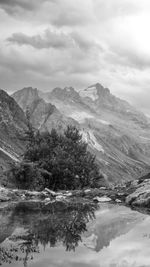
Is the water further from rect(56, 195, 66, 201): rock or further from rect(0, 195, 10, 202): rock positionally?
rect(56, 195, 66, 201): rock

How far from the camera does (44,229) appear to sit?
63.9 ft

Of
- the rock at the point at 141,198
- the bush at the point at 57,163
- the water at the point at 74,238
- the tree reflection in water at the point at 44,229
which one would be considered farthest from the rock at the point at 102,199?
the bush at the point at 57,163

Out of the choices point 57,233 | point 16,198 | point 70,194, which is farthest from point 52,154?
point 57,233

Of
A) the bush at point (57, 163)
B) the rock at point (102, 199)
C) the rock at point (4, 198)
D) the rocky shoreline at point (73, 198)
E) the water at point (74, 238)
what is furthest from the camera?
the bush at point (57, 163)

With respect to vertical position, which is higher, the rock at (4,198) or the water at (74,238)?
the rock at (4,198)

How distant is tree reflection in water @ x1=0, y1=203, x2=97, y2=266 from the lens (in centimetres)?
1502

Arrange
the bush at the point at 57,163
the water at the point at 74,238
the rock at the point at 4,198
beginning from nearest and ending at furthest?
the water at the point at 74,238 → the rock at the point at 4,198 → the bush at the point at 57,163

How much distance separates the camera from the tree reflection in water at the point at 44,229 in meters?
15.0

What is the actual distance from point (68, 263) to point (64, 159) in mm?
37137

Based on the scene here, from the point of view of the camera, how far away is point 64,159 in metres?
50.7

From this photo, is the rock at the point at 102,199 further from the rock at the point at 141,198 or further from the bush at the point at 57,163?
the bush at the point at 57,163

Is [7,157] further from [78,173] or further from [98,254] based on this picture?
[98,254]

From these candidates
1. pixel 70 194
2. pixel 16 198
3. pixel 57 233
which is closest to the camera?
pixel 57 233

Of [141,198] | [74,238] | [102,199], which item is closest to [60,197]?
[102,199]
